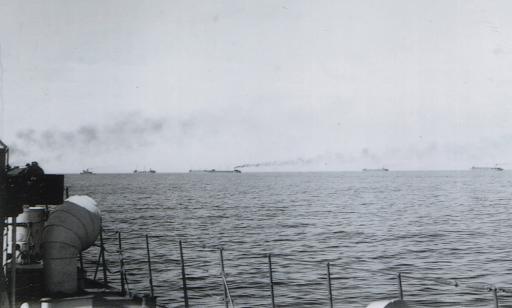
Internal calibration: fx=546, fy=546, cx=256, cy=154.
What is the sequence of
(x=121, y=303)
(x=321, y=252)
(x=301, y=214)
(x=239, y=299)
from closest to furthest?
(x=121, y=303) → (x=239, y=299) → (x=321, y=252) → (x=301, y=214)

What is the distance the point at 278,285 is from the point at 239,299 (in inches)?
128

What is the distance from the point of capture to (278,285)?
26.4m

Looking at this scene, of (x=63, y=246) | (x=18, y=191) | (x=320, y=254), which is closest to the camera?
(x=18, y=191)

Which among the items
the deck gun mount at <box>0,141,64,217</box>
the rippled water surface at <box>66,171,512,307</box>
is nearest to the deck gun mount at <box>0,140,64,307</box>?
the deck gun mount at <box>0,141,64,217</box>

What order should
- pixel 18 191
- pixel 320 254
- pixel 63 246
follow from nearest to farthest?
1. pixel 18 191
2. pixel 63 246
3. pixel 320 254

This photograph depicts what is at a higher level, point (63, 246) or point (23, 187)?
point (23, 187)

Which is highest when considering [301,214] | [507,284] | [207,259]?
[301,214]

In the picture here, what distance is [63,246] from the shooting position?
13.8 m

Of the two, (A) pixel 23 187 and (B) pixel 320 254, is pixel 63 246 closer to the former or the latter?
(A) pixel 23 187

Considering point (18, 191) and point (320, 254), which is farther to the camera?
point (320, 254)

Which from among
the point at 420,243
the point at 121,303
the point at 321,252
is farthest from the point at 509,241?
the point at 121,303

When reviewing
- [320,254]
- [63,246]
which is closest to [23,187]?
[63,246]

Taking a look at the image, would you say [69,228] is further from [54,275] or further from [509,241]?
[509,241]

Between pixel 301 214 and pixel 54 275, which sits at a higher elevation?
pixel 301 214
